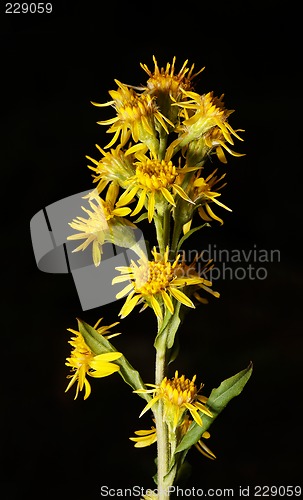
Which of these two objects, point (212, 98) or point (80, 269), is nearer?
point (212, 98)

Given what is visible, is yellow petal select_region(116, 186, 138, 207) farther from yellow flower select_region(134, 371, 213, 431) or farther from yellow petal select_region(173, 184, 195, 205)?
yellow flower select_region(134, 371, 213, 431)

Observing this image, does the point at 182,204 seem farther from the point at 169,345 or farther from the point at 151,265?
the point at 169,345

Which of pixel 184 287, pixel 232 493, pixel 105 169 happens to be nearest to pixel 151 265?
pixel 184 287

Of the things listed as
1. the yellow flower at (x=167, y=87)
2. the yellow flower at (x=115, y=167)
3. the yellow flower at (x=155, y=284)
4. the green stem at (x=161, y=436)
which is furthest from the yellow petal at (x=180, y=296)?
the yellow flower at (x=167, y=87)

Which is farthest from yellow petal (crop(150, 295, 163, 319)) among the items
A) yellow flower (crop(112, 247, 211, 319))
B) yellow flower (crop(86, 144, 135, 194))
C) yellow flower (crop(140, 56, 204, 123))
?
yellow flower (crop(140, 56, 204, 123))

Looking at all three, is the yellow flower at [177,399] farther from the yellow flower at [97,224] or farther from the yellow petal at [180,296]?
the yellow flower at [97,224]
